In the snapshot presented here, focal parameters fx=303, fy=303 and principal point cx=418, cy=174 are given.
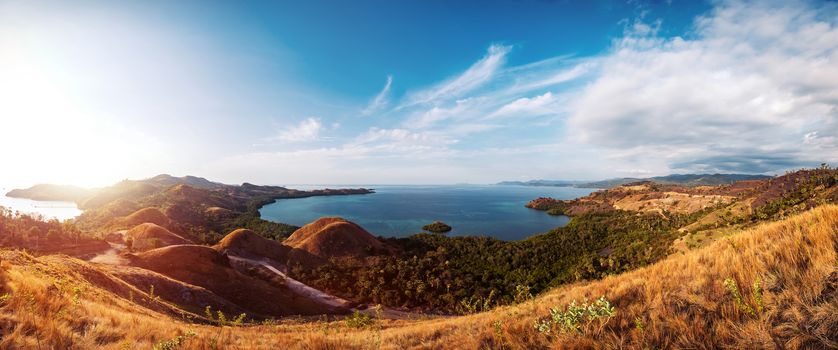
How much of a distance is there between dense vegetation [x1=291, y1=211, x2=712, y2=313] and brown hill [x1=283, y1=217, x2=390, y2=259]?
6485 millimetres

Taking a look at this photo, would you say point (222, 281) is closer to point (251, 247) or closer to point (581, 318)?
point (251, 247)

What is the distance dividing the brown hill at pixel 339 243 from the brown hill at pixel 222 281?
22.9m

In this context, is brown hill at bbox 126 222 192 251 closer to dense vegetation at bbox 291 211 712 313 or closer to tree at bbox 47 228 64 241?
tree at bbox 47 228 64 241

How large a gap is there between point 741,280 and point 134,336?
12745mm

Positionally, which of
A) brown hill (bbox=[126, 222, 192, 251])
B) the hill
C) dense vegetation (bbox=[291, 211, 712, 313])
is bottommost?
dense vegetation (bbox=[291, 211, 712, 313])

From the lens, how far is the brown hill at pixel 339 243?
59844mm

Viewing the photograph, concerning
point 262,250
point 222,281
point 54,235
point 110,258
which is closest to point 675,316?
point 222,281

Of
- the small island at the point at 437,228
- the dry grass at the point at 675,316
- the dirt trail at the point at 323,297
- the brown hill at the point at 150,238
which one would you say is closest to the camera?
the dry grass at the point at 675,316

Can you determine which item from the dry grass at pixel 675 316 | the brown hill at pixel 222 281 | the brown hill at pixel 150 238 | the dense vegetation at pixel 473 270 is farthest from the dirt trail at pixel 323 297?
the dry grass at pixel 675 316

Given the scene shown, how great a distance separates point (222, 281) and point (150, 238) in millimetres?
22728

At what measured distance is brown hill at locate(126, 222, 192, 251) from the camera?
4397 centimetres


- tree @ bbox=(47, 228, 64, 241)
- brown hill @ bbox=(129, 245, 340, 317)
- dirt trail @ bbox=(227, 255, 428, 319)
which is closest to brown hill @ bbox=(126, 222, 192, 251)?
tree @ bbox=(47, 228, 64, 241)

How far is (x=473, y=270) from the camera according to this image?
5366 cm

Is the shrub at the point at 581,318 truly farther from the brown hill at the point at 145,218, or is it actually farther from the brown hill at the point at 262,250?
the brown hill at the point at 145,218
